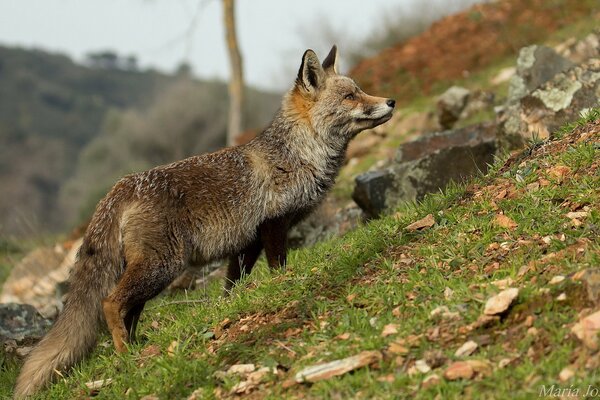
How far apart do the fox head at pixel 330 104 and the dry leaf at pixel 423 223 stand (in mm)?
1431

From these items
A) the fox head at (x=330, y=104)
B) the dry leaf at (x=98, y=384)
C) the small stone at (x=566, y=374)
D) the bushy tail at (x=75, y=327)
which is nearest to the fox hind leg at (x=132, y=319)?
the bushy tail at (x=75, y=327)

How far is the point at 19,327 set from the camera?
8.12 meters

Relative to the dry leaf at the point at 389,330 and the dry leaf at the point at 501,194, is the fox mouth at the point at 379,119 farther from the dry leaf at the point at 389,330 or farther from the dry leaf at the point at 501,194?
the dry leaf at the point at 389,330

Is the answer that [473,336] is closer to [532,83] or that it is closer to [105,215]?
[105,215]

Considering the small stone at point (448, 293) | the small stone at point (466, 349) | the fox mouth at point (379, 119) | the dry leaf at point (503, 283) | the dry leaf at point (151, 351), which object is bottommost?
the small stone at point (466, 349)

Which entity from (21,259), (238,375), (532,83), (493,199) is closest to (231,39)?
(21,259)

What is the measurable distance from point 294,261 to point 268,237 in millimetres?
353

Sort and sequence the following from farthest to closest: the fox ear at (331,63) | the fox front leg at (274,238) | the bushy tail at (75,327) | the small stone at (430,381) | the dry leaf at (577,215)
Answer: the fox ear at (331,63), the fox front leg at (274,238), the bushy tail at (75,327), the dry leaf at (577,215), the small stone at (430,381)

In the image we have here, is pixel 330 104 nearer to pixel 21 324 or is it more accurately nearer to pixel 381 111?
pixel 381 111

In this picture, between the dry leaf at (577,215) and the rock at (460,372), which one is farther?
the dry leaf at (577,215)

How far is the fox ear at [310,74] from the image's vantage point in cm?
778

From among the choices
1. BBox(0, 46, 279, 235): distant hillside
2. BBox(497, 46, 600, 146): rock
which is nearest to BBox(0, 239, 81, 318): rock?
BBox(497, 46, 600, 146): rock

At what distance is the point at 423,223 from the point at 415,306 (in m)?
1.60

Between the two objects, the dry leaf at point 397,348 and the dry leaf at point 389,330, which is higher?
the dry leaf at point 389,330
